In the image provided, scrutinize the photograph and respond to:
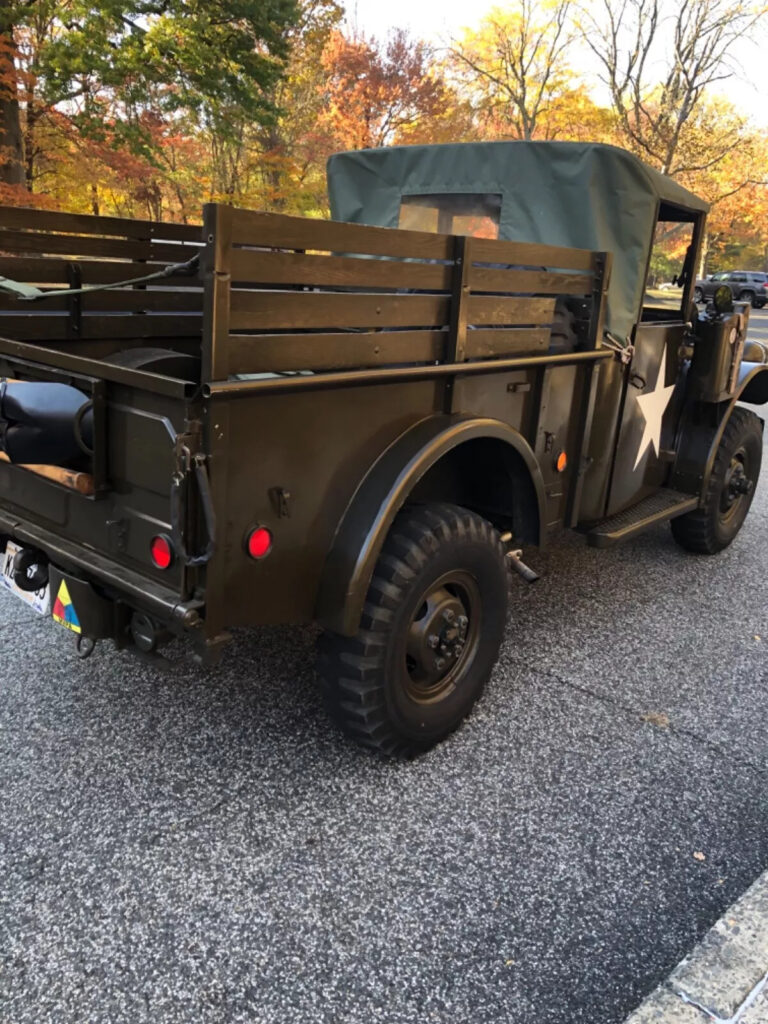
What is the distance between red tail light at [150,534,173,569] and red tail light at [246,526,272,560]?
0.73 feet

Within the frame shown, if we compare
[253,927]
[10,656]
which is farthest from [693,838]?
[10,656]

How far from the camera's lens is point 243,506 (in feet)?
7.42

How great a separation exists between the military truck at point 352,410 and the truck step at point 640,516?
0.02 meters

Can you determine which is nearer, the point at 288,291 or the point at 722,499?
the point at 288,291

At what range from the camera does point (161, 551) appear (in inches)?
91.4

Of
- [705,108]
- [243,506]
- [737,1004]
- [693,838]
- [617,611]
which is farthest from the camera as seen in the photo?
[705,108]

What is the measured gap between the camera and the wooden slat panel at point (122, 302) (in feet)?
10.7

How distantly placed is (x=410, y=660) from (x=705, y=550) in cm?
293

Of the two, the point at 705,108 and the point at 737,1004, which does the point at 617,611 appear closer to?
the point at 737,1004

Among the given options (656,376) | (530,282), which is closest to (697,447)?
(656,376)

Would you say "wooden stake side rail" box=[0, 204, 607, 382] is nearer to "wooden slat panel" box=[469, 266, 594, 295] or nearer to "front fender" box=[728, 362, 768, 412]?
"wooden slat panel" box=[469, 266, 594, 295]

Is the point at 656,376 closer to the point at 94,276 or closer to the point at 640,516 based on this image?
the point at 640,516

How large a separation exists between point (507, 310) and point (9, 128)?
9.94 meters

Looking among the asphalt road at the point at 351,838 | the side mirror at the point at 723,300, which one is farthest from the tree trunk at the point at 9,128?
the side mirror at the point at 723,300
